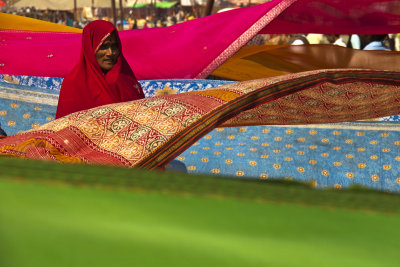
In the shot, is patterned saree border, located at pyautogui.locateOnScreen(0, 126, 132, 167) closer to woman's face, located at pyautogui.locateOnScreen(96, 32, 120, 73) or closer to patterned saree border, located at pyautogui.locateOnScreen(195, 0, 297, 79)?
woman's face, located at pyautogui.locateOnScreen(96, 32, 120, 73)

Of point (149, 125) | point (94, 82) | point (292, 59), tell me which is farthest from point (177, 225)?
point (292, 59)

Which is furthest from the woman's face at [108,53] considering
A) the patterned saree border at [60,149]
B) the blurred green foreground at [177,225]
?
the blurred green foreground at [177,225]

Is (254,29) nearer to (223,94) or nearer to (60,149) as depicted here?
(223,94)

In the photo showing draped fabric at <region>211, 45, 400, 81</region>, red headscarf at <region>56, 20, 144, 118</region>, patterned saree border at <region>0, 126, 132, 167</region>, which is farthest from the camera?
draped fabric at <region>211, 45, 400, 81</region>

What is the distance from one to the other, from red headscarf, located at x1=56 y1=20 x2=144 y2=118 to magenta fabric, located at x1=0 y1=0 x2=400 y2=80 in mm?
553

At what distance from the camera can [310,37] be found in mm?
7844

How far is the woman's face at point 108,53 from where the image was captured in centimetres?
289

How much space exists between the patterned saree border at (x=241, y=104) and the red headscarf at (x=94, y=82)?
1214 millimetres

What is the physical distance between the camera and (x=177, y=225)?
1.55ft

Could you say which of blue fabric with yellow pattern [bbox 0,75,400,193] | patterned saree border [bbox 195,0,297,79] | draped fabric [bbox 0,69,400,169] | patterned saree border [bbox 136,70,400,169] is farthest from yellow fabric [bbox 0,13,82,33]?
patterned saree border [bbox 136,70,400,169]

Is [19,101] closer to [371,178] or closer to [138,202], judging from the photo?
[371,178]

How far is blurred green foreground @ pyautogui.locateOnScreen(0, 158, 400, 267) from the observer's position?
0.46m

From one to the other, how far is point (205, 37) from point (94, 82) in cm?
75

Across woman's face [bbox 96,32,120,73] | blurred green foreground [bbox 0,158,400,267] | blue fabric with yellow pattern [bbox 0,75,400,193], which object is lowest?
blue fabric with yellow pattern [bbox 0,75,400,193]
